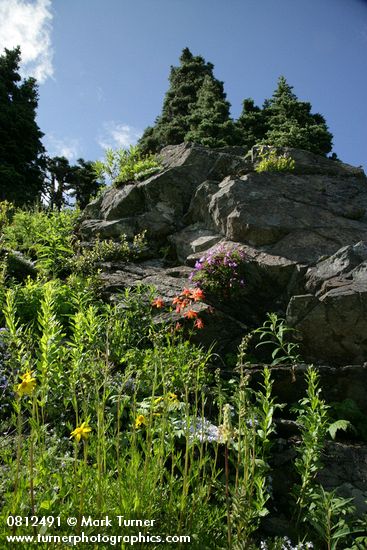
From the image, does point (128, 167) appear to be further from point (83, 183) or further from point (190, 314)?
point (83, 183)

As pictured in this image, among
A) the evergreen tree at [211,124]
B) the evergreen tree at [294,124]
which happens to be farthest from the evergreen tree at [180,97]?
the evergreen tree at [294,124]

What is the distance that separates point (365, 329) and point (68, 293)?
162 inches

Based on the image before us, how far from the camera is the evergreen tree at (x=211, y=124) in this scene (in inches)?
554

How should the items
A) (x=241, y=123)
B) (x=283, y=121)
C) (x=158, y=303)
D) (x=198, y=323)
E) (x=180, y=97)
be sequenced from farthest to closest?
(x=180, y=97), (x=241, y=123), (x=283, y=121), (x=158, y=303), (x=198, y=323)

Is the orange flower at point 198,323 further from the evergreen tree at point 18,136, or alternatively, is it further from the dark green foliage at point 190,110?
the evergreen tree at point 18,136

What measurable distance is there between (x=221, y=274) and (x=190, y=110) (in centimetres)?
1587

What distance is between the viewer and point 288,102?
619 inches

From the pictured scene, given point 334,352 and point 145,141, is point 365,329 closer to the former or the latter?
point 334,352

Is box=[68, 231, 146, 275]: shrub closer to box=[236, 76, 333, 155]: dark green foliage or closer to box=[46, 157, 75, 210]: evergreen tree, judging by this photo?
box=[236, 76, 333, 155]: dark green foliage

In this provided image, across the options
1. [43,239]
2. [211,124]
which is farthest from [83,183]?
[43,239]

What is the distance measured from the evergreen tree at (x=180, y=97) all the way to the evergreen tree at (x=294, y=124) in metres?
4.46

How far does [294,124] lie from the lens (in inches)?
560

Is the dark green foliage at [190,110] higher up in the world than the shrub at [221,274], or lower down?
higher up

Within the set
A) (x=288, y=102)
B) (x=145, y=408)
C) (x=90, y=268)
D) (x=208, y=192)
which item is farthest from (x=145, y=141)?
(x=145, y=408)
